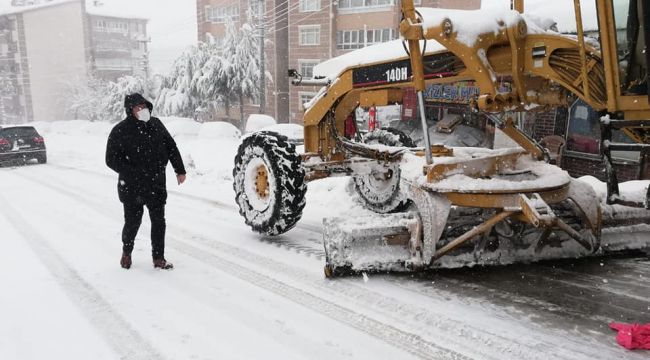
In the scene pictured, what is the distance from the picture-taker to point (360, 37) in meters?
30.8

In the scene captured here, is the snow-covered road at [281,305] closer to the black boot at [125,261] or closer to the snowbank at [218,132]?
the black boot at [125,261]

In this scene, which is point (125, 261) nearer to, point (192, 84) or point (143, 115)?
point (143, 115)

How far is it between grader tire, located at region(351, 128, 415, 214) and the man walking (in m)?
2.90

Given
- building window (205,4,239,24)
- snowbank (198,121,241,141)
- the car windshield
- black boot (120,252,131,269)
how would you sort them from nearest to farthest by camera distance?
black boot (120,252,131,269), the car windshield, snowbank (198,121,241,141), building window (205,4,239,24)

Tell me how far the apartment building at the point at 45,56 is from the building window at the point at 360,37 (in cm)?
2458

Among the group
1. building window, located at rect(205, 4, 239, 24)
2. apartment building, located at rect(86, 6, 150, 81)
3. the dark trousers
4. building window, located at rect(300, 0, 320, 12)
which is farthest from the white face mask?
apartment building, located at rect(86, 6, 150, 81)

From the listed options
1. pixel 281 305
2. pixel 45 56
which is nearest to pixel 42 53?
pixel 45 56

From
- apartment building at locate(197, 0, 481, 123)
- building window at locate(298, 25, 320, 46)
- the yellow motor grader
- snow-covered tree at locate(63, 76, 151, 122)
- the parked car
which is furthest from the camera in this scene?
snow-covered tree at locate(63, 76, 151, 122)

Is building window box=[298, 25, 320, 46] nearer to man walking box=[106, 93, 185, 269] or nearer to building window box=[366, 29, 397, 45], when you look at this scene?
building window box=[366, 29, 397, 45]

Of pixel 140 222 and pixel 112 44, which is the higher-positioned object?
pixel 112 44

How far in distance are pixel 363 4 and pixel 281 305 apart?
28873 millimetres

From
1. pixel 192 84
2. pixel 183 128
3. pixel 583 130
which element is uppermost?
pixel 192 84

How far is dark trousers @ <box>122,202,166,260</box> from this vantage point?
15.6 ft

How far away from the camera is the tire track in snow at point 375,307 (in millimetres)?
3256
